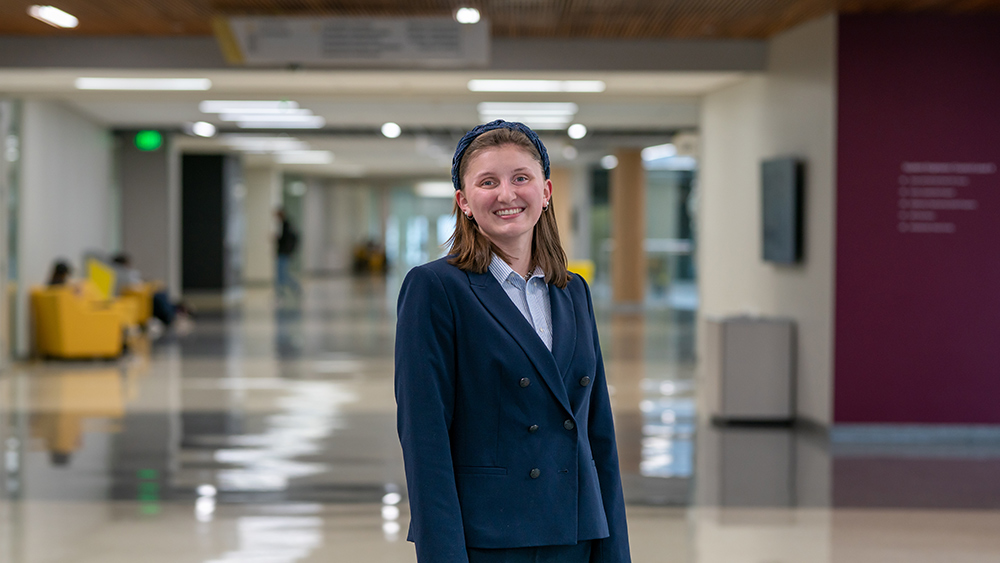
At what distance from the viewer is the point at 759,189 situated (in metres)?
9.22

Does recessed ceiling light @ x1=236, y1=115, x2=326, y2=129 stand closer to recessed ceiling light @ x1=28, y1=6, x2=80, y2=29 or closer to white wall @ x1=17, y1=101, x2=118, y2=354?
white wall @ x1=17, y1=101, x2=118, y2=354

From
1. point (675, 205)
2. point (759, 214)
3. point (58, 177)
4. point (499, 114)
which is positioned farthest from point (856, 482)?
point (675, 205)

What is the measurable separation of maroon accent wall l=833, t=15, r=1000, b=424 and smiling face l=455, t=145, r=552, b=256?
618 cm

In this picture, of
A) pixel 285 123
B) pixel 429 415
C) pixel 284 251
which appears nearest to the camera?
pixel 429 415

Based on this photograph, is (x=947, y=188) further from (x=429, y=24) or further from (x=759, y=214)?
(x=429, y=24)

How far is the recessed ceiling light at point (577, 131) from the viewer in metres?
15.9

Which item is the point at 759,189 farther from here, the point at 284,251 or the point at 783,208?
the point at 284,251

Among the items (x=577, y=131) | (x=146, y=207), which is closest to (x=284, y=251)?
(x=146, y=207)

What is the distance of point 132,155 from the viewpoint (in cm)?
1781

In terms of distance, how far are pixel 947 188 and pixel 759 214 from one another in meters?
1.92

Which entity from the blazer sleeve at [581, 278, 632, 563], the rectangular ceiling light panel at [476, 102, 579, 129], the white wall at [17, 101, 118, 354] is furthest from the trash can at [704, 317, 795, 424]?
the white wall at [17, 101, 118, 354]

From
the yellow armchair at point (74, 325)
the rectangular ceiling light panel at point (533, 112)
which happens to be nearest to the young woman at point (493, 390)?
the rectangular ceiling light panel at point (533, 112)

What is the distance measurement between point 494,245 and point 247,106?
1188 cm

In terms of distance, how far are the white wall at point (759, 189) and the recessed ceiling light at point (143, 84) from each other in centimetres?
509
